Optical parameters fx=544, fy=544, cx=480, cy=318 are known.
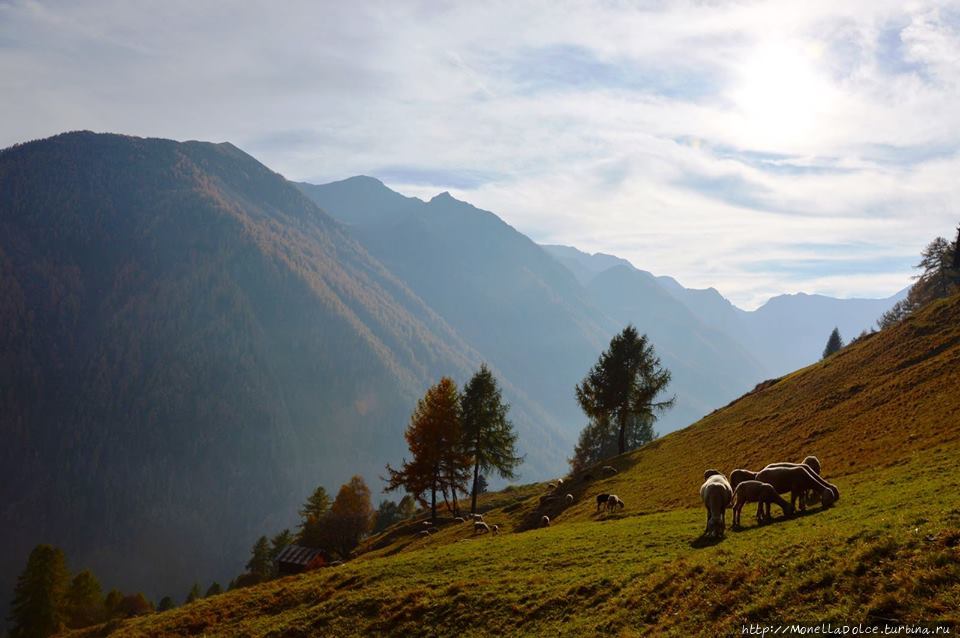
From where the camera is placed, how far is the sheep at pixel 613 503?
3538 centimetres

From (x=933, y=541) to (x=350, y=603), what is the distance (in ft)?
65.9

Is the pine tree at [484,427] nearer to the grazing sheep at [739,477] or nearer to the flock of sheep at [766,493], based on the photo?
the grazing sheep at [739,477]

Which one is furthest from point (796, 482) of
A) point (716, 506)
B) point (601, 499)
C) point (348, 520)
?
point (348, 520)

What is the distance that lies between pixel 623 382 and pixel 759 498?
4188cm

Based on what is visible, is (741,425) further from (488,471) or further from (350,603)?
(350,603)

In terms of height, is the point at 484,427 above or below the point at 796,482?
above

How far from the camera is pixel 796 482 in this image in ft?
72.2

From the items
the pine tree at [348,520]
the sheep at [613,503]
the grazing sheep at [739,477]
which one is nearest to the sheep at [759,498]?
the grazing sheep at [739,477]

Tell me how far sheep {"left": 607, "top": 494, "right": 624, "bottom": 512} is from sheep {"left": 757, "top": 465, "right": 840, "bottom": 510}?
1406cm

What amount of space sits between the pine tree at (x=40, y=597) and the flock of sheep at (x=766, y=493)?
88.8 meters

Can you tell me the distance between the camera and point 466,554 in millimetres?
27062

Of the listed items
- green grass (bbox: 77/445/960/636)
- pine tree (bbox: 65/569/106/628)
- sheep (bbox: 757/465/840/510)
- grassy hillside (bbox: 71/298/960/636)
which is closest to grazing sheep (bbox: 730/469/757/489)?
grassy hillside (bbox: 71/298/960/636)

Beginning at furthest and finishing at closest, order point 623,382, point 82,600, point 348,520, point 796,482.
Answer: point 82,600, point 348,520, point 623,382, point 796,482

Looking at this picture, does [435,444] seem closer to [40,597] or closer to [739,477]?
[739,477]
